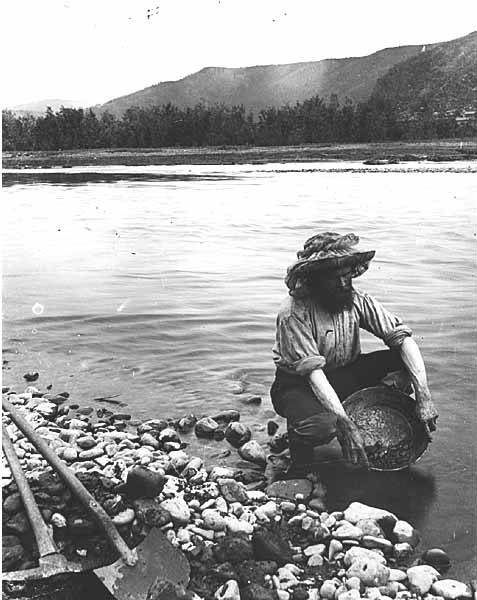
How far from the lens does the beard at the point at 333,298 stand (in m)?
4.81

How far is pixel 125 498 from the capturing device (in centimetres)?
434

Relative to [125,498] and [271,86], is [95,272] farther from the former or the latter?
[271,86]

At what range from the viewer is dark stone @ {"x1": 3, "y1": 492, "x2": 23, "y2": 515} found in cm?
412

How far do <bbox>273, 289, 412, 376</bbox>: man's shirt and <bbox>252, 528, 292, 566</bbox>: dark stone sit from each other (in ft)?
3.72

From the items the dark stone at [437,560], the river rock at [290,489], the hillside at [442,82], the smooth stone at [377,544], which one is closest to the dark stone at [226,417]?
the river rock at [290,489]

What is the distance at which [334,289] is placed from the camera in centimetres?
477

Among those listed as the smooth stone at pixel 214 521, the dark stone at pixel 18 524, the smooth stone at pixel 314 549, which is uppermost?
the dark stone at pixel 18 524

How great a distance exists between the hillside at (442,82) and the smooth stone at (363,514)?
40815mm

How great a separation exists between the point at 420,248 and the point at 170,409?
794cm

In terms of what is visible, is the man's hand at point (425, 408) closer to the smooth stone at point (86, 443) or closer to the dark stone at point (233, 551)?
the dark stone at point (233, 551)

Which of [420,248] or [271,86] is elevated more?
[271,86]

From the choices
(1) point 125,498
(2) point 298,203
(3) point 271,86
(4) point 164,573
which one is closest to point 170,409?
(1) point 125,498

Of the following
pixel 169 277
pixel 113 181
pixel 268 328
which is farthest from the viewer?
pixel 113 181

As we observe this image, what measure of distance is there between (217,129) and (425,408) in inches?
2549
